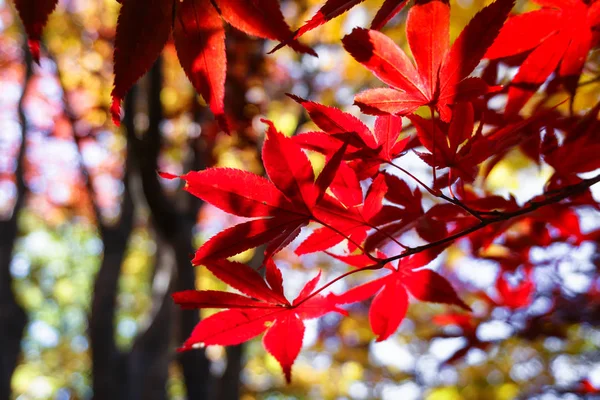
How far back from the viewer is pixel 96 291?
277 centimetres

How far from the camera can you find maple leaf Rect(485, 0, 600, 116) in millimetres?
516

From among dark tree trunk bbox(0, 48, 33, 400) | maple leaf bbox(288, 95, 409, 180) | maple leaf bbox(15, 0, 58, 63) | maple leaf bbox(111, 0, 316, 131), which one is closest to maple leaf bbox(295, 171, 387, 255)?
maple leaf bbox(288, 95, 409, 180)

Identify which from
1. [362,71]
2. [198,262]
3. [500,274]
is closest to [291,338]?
[198,262]

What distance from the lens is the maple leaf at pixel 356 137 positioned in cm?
45

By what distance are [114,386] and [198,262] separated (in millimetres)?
2523

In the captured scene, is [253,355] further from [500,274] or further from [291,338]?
[291,338]

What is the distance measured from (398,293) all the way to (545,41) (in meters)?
0.33

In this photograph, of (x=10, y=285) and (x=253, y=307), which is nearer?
(x=253, y=307)

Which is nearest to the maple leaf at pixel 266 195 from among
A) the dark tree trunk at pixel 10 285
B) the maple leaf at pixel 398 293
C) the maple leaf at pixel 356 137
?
the maple leaf at pixel 356 137

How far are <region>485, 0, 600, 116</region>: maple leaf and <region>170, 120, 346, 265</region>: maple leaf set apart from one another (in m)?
0.25

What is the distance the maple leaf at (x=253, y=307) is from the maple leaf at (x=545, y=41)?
311mm

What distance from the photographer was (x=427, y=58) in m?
0.43

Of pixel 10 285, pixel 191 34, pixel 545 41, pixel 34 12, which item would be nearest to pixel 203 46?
pixel 191 34

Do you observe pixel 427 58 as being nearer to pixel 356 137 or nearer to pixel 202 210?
pixel 356 137
